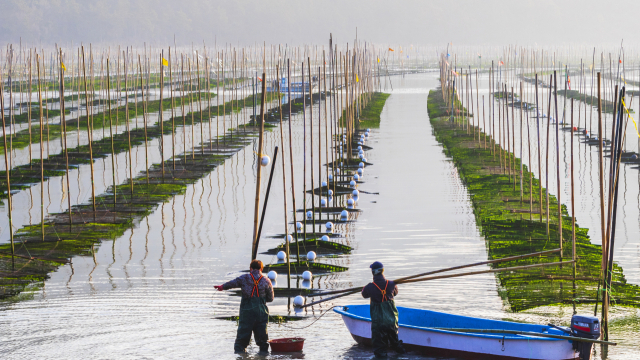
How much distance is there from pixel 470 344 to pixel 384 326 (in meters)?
1.63

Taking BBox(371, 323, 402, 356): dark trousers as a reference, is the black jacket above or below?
above

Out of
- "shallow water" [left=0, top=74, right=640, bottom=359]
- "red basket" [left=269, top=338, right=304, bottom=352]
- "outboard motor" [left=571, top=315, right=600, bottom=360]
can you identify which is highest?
"outboard motor" [left=571, top=315, right=600, bottom=360]

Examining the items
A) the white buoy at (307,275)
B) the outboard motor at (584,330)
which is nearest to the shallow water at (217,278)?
the white buoy at (307,275)

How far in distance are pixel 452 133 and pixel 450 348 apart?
42.3m

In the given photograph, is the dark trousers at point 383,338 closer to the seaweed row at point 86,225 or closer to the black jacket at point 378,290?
the black jacket at point 378,290

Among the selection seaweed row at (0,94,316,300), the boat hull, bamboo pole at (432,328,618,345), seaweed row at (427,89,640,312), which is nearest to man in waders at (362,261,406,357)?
the boat hull

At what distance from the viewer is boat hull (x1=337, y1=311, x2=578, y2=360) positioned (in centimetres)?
1379

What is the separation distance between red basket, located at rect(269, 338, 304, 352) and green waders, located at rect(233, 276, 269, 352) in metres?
0.14

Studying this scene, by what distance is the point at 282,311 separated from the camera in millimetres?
18797

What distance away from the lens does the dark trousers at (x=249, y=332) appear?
14922mm

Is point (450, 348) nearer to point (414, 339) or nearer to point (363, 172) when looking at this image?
point (414, 339)

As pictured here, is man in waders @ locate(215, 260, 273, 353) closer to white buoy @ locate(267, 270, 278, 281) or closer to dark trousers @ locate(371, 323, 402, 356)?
dark trousers @ locate(371, 323, 402, 356)

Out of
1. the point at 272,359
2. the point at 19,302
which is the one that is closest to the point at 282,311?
the point at 272,359

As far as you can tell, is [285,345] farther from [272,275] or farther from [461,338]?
[272,275]
